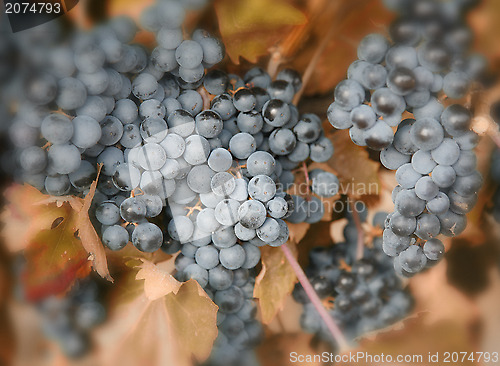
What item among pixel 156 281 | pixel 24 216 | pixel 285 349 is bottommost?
→ pixel 285 349

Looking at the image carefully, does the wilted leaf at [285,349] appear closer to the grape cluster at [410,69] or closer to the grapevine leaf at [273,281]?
the grapevine leaf at [273,281]

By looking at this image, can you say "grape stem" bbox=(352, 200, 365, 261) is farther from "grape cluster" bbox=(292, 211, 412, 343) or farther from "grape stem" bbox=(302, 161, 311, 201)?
"grape stem" bbox=(302, 161, 311, 201)

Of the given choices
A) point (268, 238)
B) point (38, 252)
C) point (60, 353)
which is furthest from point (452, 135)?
point (60, 353)

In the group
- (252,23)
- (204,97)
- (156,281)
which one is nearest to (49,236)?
(156,281)

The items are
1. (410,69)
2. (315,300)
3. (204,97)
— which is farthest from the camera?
(315,300)

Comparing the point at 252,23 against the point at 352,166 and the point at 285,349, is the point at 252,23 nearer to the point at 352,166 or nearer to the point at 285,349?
the point at 352,166

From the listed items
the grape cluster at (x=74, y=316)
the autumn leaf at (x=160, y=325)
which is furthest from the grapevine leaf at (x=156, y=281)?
the grape cluster at (x=74, y=316)
